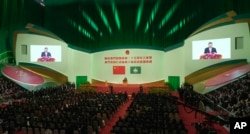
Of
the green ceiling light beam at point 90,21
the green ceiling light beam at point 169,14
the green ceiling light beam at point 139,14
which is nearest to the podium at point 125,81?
the green ceiling light beam at point 139,14

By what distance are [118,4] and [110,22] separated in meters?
2.51

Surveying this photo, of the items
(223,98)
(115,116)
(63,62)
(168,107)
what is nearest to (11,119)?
(115,116)

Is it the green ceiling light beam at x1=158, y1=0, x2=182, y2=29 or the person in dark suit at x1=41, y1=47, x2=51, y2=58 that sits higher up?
the green ceiling light beam at x1=158, y1=0, x2=182, y2=29

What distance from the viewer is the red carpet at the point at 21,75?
31.8 metres

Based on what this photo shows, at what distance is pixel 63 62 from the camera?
35.6 metres

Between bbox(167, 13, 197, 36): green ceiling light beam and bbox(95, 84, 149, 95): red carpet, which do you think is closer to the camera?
bbox(167, 13, 197, 36): green ceiling light beam

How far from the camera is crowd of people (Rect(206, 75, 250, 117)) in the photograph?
56.7ft

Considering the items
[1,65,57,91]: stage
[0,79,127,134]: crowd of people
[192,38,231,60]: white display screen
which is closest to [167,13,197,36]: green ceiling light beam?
[192,38,231,60]: white display screen

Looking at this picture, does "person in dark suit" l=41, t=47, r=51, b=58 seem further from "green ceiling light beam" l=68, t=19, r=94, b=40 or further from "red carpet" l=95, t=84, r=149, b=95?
"red carpet" l=95, t=84, r=149, b=95

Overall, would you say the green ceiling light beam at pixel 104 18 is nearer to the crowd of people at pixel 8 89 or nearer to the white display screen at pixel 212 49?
the white display screen at pixel 212 49

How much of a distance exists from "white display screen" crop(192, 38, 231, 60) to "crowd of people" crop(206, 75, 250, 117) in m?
3.97

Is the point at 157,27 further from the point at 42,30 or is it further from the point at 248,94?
the point at 248,94

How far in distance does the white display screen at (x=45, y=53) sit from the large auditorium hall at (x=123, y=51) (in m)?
0.11

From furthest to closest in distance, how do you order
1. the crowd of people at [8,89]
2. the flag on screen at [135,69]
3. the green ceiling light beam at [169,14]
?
1. the flag on screen at [135,69]
2. the green ceiling light beam at [169,14]
3. the crowd of people at [8,89]
